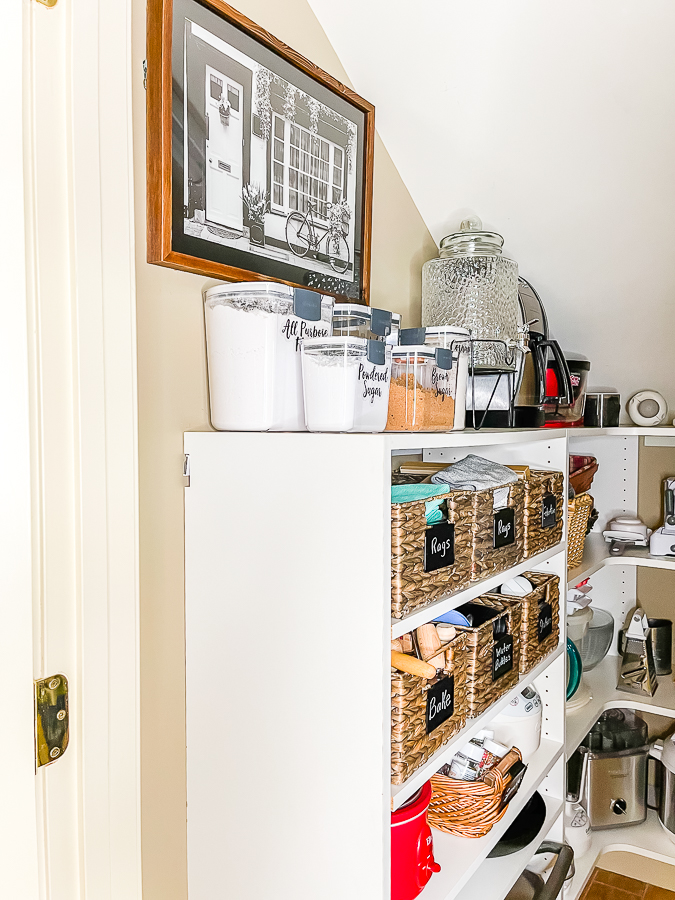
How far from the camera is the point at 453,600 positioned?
1061 mm

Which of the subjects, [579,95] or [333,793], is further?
[579,95]

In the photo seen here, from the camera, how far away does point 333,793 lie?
3.10 ft

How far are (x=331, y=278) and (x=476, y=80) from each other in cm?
50

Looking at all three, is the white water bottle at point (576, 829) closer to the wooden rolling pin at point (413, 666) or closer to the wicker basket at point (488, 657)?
the wicker basket at point (488, 657)

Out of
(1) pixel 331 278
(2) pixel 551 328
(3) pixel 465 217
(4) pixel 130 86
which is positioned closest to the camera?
(4) pixel 130 86

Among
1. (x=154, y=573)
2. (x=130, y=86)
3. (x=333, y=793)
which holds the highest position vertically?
(x=130, y=86)

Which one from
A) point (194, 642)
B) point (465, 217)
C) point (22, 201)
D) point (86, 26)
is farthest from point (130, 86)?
point (465, 217)

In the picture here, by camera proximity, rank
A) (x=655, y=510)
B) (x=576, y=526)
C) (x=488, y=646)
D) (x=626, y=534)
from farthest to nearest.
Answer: (x=655, y=510) → (x=626, y=534) → (x=576, y=526) → (x=488, y=646)

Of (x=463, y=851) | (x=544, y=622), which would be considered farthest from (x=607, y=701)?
(x=463, y=851)

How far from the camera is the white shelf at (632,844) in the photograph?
1.95 metres

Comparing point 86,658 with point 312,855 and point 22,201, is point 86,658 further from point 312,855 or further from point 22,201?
point 22,201

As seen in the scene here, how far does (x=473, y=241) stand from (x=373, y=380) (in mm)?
695

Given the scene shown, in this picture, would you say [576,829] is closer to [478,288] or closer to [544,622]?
[544,622]

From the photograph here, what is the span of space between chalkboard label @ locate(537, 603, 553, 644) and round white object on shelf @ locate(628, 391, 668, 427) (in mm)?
804
